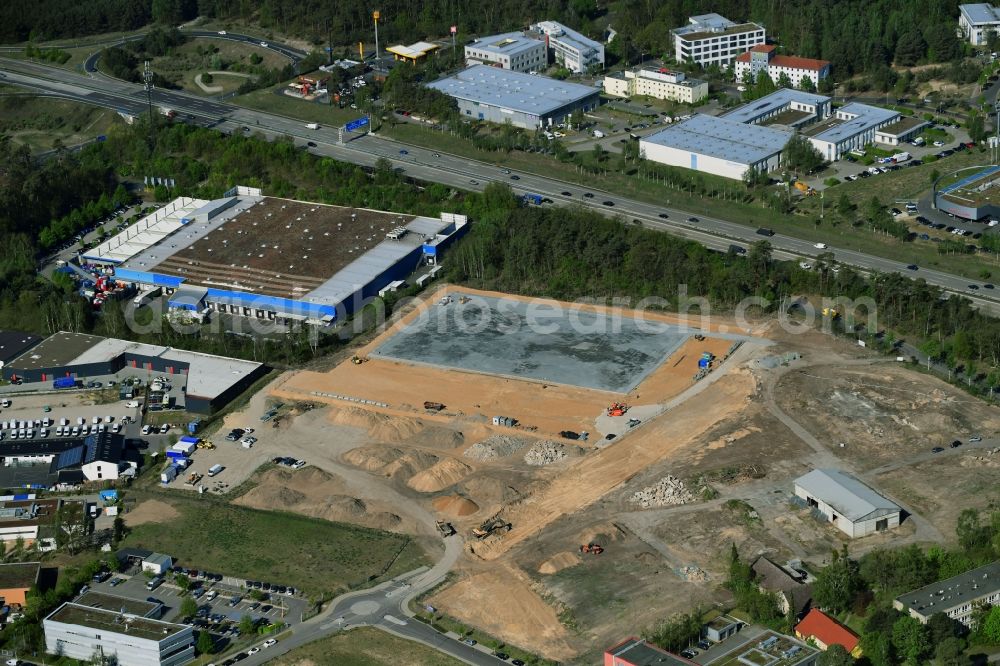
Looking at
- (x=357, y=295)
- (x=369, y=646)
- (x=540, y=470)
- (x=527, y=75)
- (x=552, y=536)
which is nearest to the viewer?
(x=369, y=646)

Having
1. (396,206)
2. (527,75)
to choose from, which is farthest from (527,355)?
(527,75)

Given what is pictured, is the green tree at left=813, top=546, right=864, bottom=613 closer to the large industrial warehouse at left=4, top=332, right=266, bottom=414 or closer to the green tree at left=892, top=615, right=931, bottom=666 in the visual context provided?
the green tree at left=892, top=615, right=931, bottom=666

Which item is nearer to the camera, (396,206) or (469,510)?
(469,510)

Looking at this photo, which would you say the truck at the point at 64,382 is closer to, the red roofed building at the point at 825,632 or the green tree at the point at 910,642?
the red roofed building at the point at 825,632

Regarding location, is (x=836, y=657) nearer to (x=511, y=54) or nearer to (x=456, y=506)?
(x=456, y=506)

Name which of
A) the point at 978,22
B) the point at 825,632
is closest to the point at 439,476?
the point at 825,632

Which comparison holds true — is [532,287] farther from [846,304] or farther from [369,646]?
[369,646]

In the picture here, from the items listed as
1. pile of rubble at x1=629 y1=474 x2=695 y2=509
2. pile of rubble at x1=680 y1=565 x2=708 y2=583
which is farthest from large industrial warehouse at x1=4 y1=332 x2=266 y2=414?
pile of rubble at x1=680 y1=565 x2=708 y2=583

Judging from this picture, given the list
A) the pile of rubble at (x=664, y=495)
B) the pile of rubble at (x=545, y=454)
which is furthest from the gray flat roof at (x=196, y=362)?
the pile of rubble at (x=664, y=495)
